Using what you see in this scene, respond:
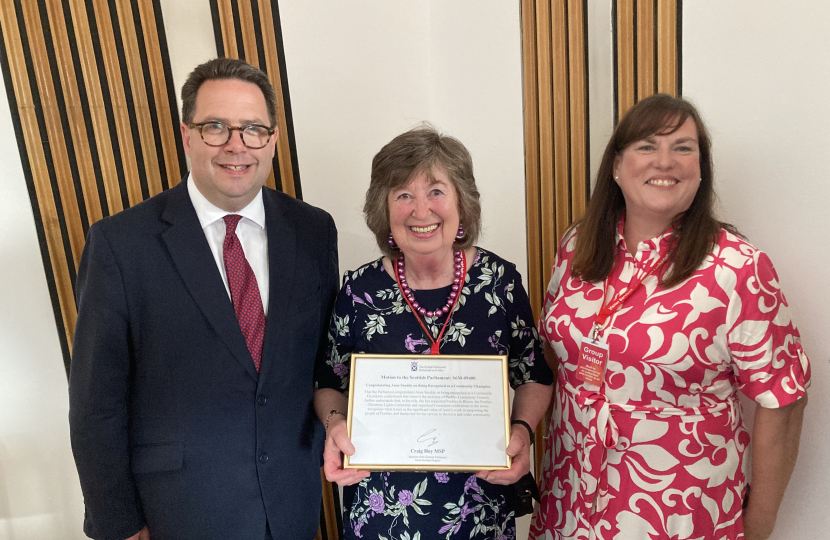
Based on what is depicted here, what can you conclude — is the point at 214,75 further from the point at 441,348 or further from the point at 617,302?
the point at 617,302

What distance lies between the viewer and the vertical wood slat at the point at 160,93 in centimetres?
216

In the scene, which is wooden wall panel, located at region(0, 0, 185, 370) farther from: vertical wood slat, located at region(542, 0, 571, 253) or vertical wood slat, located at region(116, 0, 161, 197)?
vertical wood slat, located at region(542, 0, 571, 253)

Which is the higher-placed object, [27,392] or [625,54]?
[625,54]

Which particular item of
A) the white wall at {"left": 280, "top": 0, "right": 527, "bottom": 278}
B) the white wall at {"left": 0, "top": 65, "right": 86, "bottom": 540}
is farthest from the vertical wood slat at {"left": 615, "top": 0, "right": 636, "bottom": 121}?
the white wall at {"left": 0, "top": 65, "right": 86, "bottom": 540}

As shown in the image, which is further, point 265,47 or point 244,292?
point 265,47

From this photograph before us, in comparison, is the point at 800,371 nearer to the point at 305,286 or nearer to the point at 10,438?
the point at 305,286

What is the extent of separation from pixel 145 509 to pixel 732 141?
7.08 ft

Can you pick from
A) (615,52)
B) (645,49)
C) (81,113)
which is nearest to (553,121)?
(615,52)

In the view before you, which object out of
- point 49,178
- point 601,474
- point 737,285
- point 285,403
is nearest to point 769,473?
point 601,474

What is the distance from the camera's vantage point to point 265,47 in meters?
2.36

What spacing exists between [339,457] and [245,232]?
0.75 meters

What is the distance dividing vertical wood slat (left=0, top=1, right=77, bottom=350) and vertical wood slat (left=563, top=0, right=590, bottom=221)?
6.98 feet

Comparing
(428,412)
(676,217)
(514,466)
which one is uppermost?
(676,217)

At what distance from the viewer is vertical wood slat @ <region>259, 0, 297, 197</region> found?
2.35m
